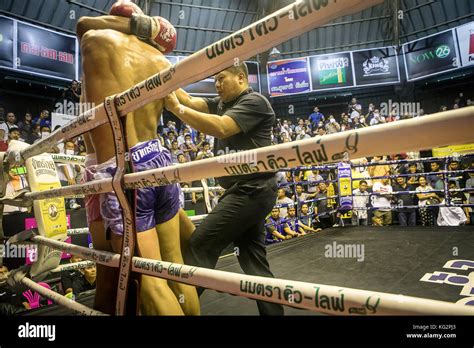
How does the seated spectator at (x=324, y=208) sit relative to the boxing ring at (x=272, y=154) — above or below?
below

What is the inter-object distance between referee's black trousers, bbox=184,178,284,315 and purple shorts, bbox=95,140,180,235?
21cm

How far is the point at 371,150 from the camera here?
2.32ft

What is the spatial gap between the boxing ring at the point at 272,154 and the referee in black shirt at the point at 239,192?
1.09 feet

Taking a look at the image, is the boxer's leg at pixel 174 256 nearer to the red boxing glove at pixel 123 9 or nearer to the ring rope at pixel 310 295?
the ring rope at pixel 310 295

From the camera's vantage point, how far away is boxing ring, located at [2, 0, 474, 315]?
0.62 meters

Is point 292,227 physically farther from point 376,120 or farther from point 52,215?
point 376,120

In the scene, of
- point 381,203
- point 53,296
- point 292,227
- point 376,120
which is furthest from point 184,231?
point 376,120

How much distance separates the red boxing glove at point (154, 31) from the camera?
54.9 inches

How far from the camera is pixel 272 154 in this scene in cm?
85

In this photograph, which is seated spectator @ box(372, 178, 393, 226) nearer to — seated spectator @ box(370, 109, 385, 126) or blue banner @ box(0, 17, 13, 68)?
seated spectator @ box(370, 109, 385, 126)

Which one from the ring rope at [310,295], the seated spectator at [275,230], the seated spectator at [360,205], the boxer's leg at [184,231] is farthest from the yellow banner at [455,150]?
the ring rope at [310,295]

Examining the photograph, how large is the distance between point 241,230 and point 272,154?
87cm

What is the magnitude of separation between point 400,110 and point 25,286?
1439 cm
